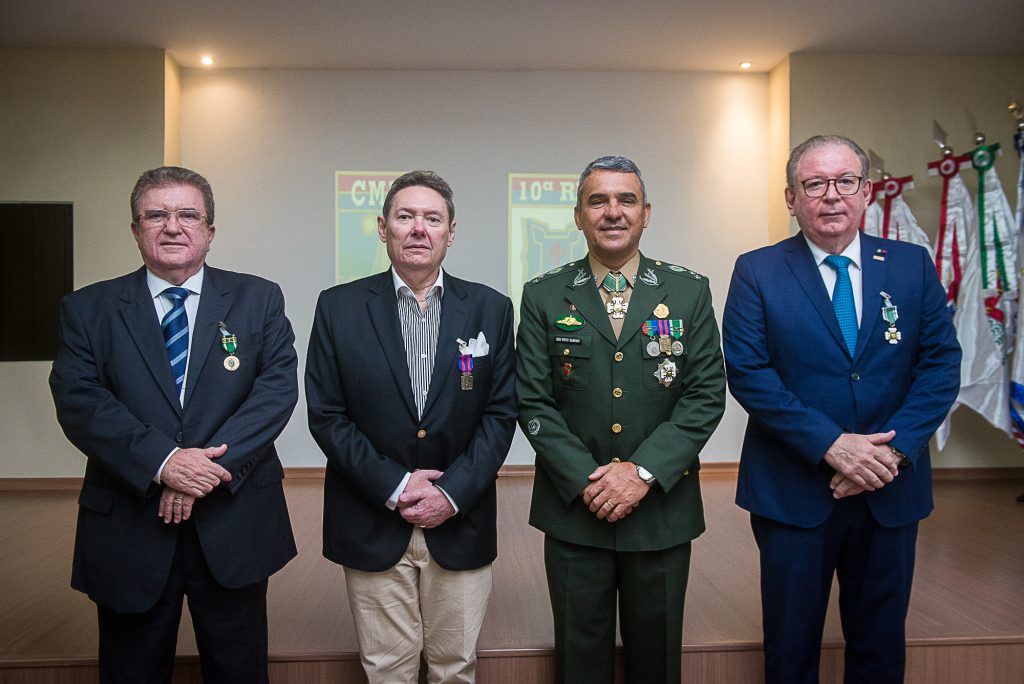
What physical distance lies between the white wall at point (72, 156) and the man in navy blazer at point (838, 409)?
187 inches

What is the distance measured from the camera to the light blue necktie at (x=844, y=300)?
7.25 ft

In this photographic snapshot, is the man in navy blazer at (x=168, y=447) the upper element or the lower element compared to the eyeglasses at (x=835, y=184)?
lower

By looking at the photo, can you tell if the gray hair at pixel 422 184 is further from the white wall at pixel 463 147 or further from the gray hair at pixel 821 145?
the white wall at pixel 463 147

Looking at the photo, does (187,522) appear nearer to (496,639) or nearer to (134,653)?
(134,653)

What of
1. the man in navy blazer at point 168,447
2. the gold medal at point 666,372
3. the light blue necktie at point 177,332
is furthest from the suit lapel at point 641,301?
the light blue necktie at point 177,332

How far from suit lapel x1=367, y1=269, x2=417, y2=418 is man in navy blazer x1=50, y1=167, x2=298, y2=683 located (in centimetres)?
33

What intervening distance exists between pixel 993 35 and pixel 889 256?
4.04 m

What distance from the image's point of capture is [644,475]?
80.9 inches

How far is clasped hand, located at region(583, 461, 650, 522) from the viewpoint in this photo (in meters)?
2.03

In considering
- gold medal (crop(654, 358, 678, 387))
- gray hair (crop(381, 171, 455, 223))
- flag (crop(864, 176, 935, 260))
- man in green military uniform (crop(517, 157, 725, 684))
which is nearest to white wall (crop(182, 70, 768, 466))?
flag (crop(864, 176, 935, 260))

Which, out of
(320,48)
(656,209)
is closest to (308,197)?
(320,48)

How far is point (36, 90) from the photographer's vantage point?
540cm

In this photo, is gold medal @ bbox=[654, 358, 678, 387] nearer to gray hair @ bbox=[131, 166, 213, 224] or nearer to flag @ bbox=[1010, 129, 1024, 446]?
gray hair @ bbox=[131, 166, 213, 224]

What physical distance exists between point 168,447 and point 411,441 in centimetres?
63
